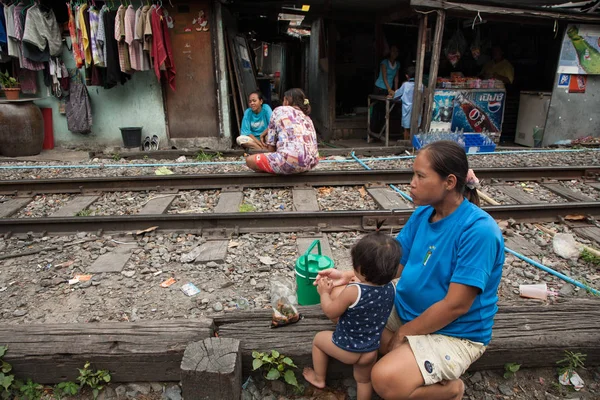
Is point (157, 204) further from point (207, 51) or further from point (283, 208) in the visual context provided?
point (207, 51)

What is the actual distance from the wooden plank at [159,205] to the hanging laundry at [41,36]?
5.68m

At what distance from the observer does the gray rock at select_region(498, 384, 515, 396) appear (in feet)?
7.94

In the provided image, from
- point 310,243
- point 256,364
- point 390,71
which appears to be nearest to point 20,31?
point 310,243

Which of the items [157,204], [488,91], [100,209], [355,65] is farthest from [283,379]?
[355,65]

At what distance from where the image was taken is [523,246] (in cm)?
438

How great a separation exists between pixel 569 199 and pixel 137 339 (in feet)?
18.7

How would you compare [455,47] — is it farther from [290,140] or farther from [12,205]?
[12,205]

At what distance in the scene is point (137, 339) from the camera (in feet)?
7.71

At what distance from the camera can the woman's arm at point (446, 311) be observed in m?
1.91

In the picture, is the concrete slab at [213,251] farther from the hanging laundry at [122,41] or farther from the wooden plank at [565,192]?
the hanging laundry at [122,41]

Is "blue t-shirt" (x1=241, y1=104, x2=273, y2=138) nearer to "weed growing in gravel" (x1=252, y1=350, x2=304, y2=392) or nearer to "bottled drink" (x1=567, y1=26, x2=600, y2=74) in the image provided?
"weed growing in gravel" (x1=252, y1=350, x2=304, y2=392)

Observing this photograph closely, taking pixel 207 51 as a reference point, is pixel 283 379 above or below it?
below

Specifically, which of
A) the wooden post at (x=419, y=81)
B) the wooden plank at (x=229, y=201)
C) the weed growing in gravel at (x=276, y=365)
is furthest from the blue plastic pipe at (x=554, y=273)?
the wooden post at (x=419, y=81)

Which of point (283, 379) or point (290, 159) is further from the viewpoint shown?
point (290, 159)
